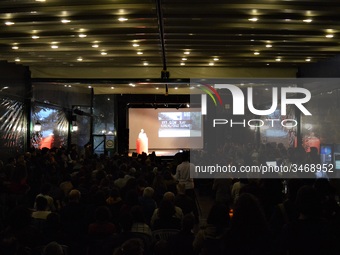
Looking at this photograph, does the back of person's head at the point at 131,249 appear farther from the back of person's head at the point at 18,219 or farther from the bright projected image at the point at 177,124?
the bright projected image at the point at 177,124

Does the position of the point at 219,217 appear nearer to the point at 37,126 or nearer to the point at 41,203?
the point at 41,203

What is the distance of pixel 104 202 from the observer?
19.8 ft

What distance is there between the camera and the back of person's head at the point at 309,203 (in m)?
3.44

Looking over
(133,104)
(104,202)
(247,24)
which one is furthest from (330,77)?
(133,104)

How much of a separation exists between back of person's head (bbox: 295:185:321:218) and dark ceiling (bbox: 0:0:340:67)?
5.00 m

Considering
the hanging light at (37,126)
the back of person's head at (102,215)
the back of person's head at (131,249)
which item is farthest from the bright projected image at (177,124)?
the back of person's head at (131,249)

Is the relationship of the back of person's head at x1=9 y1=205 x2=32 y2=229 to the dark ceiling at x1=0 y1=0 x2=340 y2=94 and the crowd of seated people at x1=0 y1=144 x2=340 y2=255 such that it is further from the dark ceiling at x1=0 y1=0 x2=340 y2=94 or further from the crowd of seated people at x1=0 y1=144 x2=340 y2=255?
the dark ceiling at x1=0 y1=0 x2=340 y2=94

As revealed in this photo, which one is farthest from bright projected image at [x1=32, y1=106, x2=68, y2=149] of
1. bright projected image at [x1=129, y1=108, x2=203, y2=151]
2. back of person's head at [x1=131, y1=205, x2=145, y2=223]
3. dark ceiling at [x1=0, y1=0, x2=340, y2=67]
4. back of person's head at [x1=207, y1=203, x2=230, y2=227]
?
back of person's head at [x1=207, y1=203, x2=230, y2=227]

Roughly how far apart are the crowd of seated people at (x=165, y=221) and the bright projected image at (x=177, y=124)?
14227mm

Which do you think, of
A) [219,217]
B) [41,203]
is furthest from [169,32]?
[219,217]

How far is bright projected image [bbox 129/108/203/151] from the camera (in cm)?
2323

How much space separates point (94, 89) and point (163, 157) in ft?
16.1

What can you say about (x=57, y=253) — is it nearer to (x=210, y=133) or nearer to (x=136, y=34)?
(x=136, y=34)

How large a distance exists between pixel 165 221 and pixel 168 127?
17857 millimetres
